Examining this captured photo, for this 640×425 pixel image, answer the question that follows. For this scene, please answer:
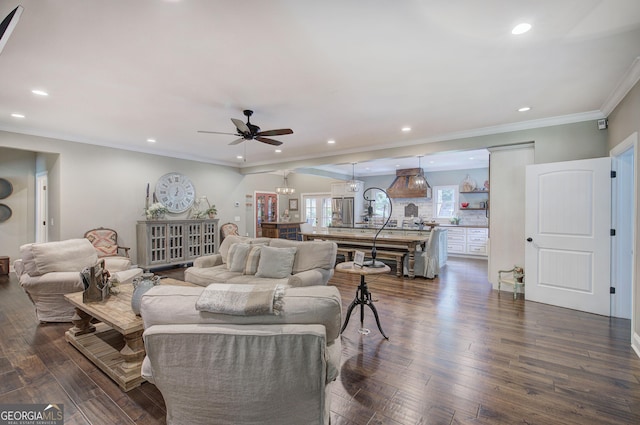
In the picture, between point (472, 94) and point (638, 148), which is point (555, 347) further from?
point (472, 94)

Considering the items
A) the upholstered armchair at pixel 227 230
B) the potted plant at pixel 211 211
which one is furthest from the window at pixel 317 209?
the potted plant at pixel 211 211

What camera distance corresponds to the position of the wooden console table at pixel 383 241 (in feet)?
17.8

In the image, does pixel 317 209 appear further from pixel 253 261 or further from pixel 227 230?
pixel 253 261

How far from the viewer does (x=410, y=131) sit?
479 centimetres

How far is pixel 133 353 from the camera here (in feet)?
7.17

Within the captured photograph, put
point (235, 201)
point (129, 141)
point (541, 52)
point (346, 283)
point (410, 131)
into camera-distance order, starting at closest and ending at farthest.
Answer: point (541, 52)
point (410, 131)
point (346, 283)
point (129, 141)
point (235, 201)

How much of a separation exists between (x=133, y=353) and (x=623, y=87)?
522 cm

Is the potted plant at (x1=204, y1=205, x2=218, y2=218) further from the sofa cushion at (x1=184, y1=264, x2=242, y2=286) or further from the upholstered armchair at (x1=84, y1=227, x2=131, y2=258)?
the sofa cushion at (x1=184, y1=264, x2=242, y2=286)

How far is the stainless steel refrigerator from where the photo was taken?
380 inches

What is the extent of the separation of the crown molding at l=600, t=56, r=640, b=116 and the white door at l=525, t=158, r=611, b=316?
2.13 feet

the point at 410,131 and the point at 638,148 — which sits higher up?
the point at 410,131

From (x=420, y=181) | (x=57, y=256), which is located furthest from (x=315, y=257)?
(x=420, y=181)

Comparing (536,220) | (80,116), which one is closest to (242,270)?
(80,116)

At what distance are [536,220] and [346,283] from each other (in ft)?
10.1
